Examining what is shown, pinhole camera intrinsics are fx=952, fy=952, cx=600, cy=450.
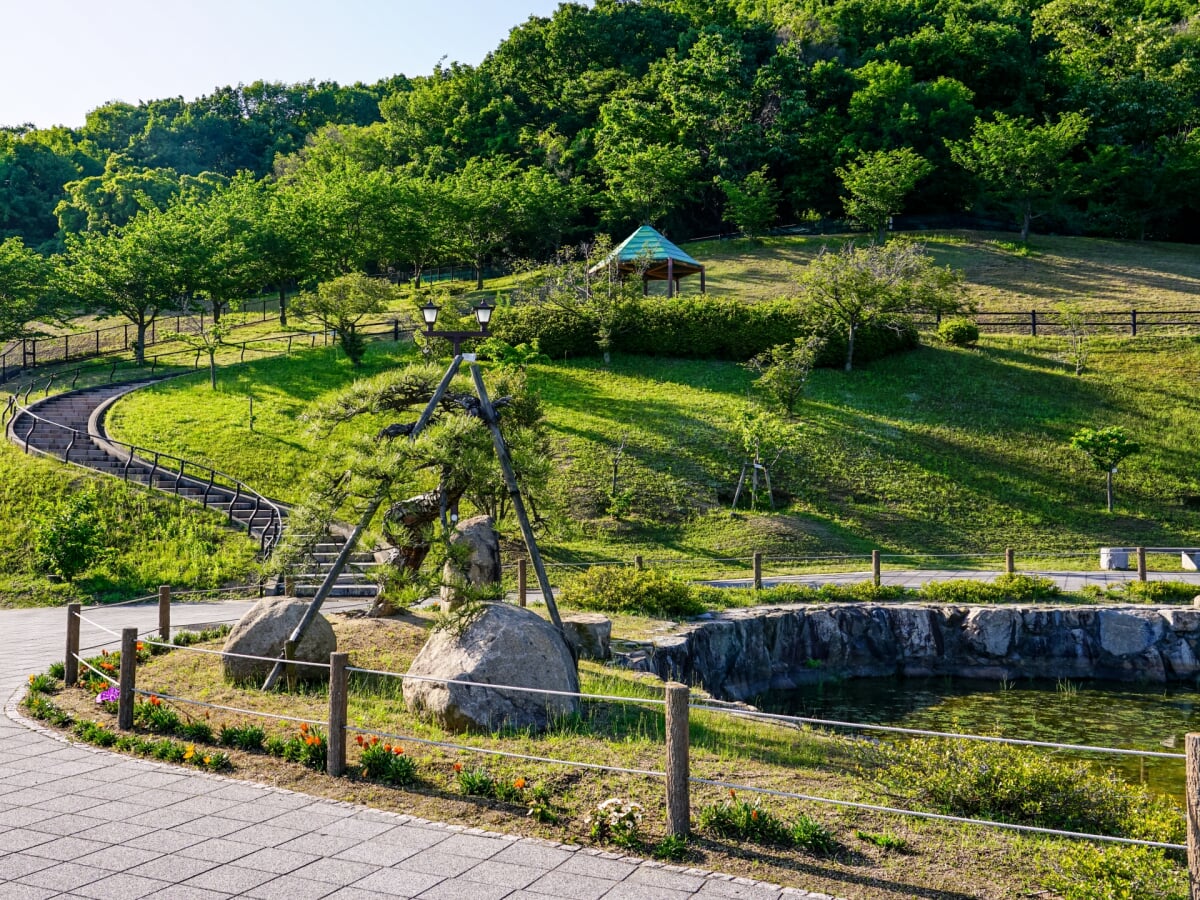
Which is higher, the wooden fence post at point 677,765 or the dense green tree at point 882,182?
the dense green tree at point 882,182

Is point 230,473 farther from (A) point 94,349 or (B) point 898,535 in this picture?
(A) point 94,349

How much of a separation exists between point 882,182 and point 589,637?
171ft

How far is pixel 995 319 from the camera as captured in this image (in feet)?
149

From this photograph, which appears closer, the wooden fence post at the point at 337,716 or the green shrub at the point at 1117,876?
the green shrub at the point at 1117,876

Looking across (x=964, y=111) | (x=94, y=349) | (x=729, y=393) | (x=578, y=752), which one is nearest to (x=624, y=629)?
(x=578, y=752)

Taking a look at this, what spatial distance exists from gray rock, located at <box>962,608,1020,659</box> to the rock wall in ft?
0.07

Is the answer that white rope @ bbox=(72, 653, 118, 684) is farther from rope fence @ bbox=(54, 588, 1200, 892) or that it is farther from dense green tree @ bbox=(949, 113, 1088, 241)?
dense green tree @ bbox=(949, 113, 1088, 241)

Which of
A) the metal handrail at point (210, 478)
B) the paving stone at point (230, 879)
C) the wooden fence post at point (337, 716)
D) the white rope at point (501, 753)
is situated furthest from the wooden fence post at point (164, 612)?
the metal handrail at point (210, 478)

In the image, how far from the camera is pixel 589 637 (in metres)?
14.3

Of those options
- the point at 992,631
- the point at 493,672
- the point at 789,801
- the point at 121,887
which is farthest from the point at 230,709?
the point at 992,631

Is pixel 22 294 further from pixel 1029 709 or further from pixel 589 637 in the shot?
A: pixel 1029 709

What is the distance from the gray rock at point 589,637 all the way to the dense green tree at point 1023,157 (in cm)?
5542

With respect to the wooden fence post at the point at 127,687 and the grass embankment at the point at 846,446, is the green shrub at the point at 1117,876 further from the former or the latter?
the grass embankment at the point at 846,446

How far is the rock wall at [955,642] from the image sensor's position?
1844 cm
